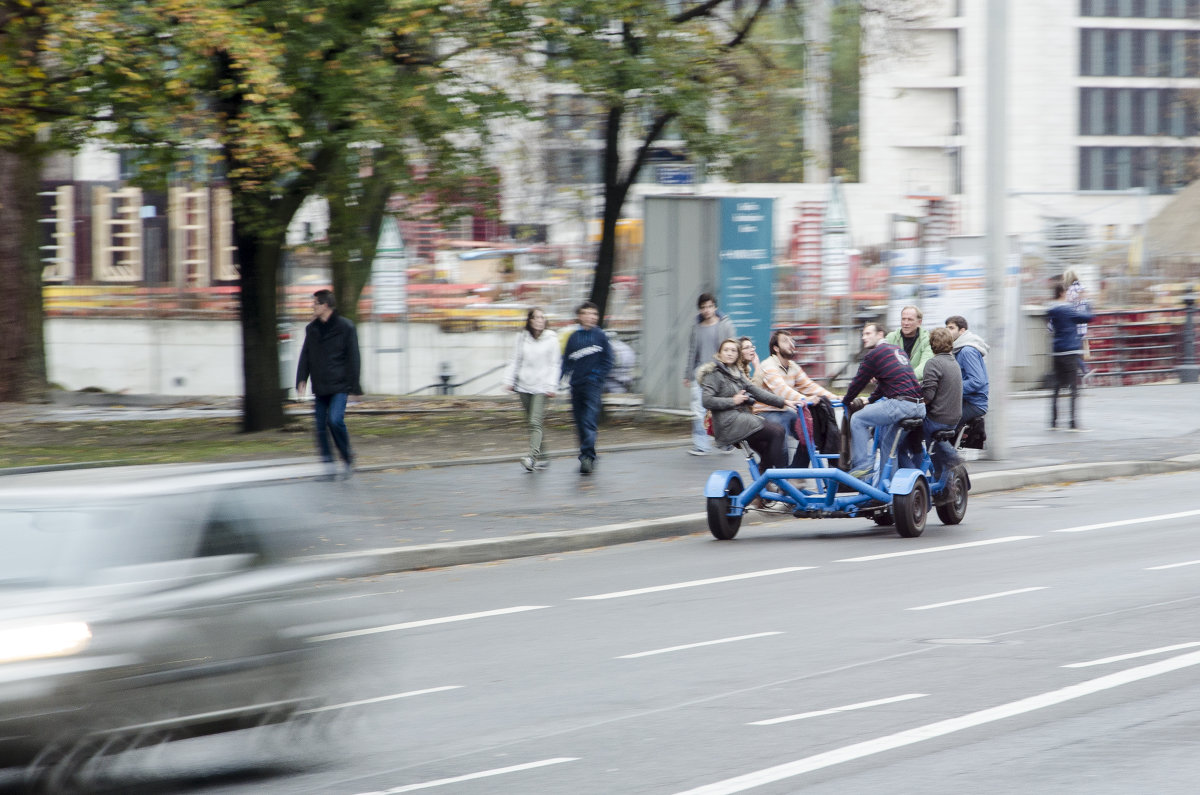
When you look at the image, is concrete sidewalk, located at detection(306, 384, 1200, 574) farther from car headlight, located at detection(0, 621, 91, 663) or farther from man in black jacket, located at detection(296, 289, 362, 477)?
car headlight, located at detection(0, 621, 91, 663)

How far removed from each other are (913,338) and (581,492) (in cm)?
358

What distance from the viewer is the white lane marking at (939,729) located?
5484 millimetres

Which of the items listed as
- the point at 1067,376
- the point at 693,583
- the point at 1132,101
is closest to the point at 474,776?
the point at 693,583

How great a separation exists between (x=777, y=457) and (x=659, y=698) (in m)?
6.21

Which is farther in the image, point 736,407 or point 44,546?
point 736,407

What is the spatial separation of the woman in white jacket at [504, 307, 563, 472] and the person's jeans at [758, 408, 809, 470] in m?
3.20

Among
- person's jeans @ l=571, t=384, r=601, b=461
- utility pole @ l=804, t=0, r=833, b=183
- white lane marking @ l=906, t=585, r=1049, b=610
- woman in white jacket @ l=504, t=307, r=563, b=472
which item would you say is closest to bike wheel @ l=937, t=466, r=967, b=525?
white lane marking @ l=906, t=585, r=1049, b=610

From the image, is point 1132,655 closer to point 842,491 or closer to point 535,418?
point 842,491

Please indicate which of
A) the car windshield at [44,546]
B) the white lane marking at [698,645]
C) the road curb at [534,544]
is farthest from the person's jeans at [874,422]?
the car windshield at [44,546]

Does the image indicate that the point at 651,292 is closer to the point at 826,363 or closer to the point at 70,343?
the point at 826,363

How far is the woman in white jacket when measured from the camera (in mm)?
16016

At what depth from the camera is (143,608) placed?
5027mm

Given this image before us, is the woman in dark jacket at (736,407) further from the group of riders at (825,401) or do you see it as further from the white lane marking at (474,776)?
the white lane marking at (474,776)

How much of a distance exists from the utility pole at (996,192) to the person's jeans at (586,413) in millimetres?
4275
